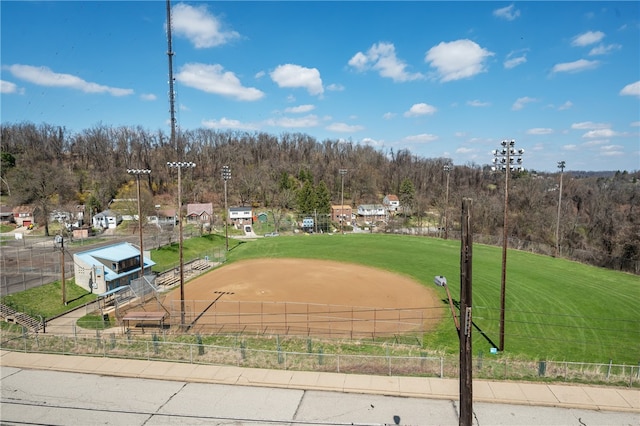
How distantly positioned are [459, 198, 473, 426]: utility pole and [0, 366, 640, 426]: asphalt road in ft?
15.5

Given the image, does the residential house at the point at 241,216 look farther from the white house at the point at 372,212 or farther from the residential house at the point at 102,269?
the residential house at the point at 102,269

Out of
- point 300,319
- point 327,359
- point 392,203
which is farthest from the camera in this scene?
point 392,203

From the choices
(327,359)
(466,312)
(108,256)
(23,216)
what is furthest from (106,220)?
(466,312)

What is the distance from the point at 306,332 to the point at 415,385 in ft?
34.1

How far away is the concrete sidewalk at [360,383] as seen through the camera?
13656 mm

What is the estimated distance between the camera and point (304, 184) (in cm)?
8906

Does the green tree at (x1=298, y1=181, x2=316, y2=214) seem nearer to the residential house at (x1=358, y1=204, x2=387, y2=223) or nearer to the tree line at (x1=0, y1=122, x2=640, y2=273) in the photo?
the tree line at (x1=0, y1=122, x2=640, y2=273)

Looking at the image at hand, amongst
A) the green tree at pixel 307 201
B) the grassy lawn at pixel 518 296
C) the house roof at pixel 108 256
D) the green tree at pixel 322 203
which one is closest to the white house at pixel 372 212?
the green tree at pixel 322 203

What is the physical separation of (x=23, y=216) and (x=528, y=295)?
302ft

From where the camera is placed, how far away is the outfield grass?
22219mm

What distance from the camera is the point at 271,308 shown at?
1138 inches

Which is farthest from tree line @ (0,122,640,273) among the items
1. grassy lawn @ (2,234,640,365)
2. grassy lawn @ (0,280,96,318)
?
grassy lawn @ (0,280,96,318)

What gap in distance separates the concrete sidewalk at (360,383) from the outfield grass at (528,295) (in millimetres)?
5405

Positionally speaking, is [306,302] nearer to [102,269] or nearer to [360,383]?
[360,383]
